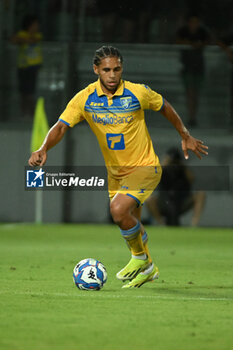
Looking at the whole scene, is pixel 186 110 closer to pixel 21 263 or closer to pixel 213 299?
pixel 21 263

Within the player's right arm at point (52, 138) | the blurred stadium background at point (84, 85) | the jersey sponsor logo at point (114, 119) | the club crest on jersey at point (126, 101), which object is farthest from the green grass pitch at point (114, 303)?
the blurred stadium background at point (84, 85)

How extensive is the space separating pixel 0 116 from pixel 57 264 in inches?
317

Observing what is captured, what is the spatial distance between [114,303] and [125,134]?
1.78m

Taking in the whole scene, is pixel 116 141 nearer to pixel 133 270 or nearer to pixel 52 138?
pixel 52 138

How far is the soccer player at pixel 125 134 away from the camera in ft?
25.2

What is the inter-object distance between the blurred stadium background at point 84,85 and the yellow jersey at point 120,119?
9265mm

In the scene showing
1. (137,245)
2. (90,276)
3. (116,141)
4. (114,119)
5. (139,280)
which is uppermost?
(114,119)

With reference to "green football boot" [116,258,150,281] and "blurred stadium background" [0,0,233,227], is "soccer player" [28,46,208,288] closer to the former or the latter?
"green football boot" [116,258,150,281]

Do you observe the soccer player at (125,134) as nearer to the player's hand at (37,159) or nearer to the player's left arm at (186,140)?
the player's left arm at (186,140)

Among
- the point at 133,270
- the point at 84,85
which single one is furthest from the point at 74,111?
the point at 84,85

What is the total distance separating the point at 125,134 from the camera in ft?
25.5

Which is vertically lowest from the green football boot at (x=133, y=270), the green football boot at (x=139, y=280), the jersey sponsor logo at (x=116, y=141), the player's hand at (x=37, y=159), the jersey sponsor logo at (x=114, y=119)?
the green football boot at (x=139, y=280)

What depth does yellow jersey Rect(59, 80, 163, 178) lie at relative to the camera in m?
7.76

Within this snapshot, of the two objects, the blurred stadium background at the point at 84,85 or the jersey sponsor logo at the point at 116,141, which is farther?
the blurred stadium background at the point at 84,85
